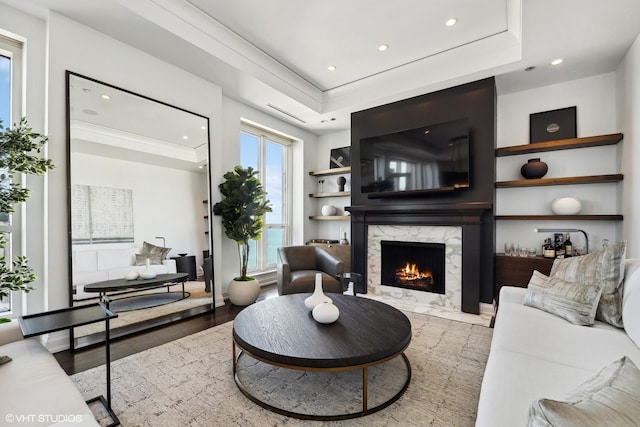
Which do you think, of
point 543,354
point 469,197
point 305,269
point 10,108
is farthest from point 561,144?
point 10,108

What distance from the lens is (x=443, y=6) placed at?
2.72m

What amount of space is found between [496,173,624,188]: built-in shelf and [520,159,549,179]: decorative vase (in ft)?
0.33

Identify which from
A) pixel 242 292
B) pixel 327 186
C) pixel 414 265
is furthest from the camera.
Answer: pixel 327 186

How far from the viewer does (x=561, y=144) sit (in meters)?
3.32

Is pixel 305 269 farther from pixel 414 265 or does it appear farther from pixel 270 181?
pixel 270 181

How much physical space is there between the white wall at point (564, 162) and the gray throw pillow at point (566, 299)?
5.26 feet

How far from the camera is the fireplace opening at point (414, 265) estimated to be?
3.84 m

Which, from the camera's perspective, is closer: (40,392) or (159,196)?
(40,392)

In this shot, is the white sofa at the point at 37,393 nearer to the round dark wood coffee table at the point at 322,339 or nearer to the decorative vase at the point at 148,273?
the round dark wood coffee table at the point at 322,339

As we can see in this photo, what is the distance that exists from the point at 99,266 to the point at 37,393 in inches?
70.7

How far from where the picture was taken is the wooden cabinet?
323 centimetres

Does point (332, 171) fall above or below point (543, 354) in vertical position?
above

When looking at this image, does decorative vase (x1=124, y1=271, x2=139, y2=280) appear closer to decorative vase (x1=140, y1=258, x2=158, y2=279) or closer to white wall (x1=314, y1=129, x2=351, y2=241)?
decorative vase (x1=140, y1=258, x2=158, y2=279)

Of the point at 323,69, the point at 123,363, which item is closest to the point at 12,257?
the point at 123,363
